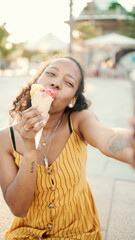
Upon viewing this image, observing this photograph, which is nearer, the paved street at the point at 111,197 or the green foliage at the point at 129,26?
the paved street at the point at 111,197

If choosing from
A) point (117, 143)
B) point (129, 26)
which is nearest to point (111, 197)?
point (117, 143)

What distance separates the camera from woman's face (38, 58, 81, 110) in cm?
189

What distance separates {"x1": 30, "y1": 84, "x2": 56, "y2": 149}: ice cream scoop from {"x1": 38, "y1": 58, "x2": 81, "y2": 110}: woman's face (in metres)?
0.07

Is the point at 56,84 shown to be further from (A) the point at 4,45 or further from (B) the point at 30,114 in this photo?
→ (A) the point at 4,45

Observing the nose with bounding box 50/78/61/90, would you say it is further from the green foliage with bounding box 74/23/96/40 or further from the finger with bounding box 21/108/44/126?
the green foliage with bounding box 74/23/96/40

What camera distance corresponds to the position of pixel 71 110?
2.16m

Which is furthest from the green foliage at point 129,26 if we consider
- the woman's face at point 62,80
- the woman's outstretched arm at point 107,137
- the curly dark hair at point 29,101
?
the woman's outstretched arm at point 107,137

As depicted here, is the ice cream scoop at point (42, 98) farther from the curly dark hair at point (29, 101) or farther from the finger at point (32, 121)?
the curly dark hair at point (29, 101)

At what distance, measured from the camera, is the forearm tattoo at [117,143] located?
149 cm

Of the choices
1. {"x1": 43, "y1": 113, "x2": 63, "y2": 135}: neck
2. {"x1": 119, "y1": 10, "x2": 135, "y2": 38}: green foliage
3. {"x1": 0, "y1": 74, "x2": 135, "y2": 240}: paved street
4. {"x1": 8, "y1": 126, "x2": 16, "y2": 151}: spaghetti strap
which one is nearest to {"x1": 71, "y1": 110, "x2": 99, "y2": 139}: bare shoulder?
{"x1": 43, "y1": 113, "x2": 63, "y2": 135}: neck

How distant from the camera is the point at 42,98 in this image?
175 centimetres

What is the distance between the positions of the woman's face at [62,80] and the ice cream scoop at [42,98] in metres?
0.07

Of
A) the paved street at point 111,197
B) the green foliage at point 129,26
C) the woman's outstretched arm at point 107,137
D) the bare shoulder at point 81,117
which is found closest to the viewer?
the woman's outstretched arm at point 107,137

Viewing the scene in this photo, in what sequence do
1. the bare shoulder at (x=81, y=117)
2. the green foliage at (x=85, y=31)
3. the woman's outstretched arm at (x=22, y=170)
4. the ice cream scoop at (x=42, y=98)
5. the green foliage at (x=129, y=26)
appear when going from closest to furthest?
the woman's outstretched arm at (x=22, y=170), the ice cream scoop at (x=42, y=98), the bare shoulder at (x=81, y=117), the green foliage at (x=129, y=26), the green foliage at (x=85, y=31)
